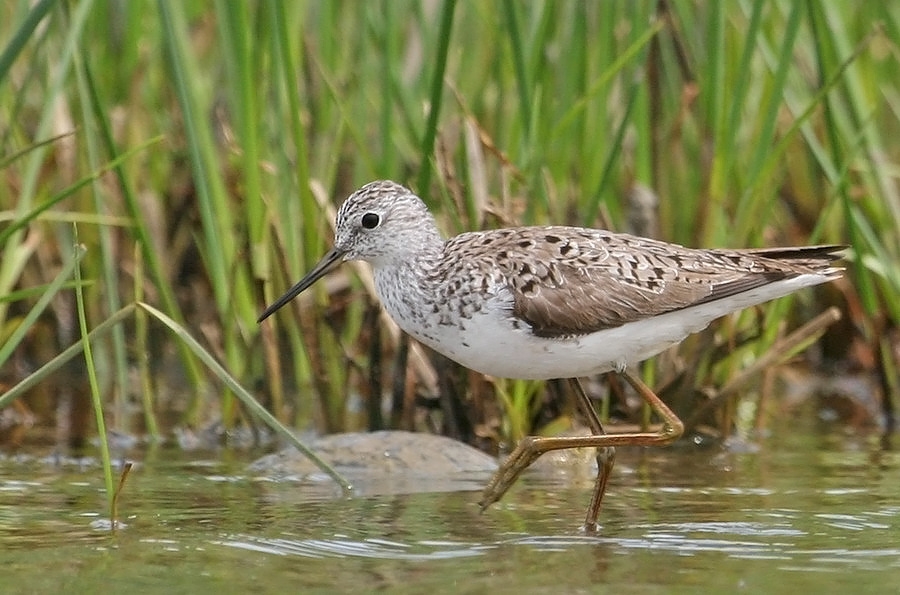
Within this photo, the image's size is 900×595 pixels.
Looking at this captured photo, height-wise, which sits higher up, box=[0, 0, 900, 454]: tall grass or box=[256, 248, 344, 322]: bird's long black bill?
box=[0, 0, 900, 454]: tall grass

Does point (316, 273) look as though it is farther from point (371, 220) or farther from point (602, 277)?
point (602, 277)

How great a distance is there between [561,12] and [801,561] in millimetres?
4168

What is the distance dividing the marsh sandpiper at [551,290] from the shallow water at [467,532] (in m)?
0.40

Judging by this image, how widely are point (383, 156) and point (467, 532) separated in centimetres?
239

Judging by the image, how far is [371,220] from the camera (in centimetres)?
685

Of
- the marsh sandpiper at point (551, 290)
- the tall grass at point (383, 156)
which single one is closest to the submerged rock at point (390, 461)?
the tall grass at point (383, 156)

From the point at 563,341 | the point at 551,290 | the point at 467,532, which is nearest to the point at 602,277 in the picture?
the point at 551,290

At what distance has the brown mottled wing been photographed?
6375 millimetres

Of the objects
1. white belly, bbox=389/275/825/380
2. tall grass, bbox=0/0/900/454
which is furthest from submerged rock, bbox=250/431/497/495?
white belly, bbox=389/275/825/380

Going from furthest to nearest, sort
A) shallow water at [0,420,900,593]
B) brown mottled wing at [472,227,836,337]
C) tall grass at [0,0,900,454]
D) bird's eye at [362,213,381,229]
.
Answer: tall grass at [0,0,900,454], bird's eye at [362,213,381,229], brown mottled wing at [472,227,836,337], shallow water at [0,420,900,593]

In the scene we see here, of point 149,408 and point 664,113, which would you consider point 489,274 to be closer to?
point 149,408

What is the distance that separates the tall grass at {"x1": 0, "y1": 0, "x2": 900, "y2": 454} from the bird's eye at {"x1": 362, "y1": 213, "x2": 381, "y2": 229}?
0.46m

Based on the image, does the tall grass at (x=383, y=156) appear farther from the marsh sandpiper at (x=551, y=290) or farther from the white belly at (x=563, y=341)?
the white belly at (x=563, y=341)

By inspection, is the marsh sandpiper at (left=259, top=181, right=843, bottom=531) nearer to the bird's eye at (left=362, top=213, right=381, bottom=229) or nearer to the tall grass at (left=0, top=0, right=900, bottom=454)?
the bird's eye at (left=362, top=213, right=381, bottom=229)
